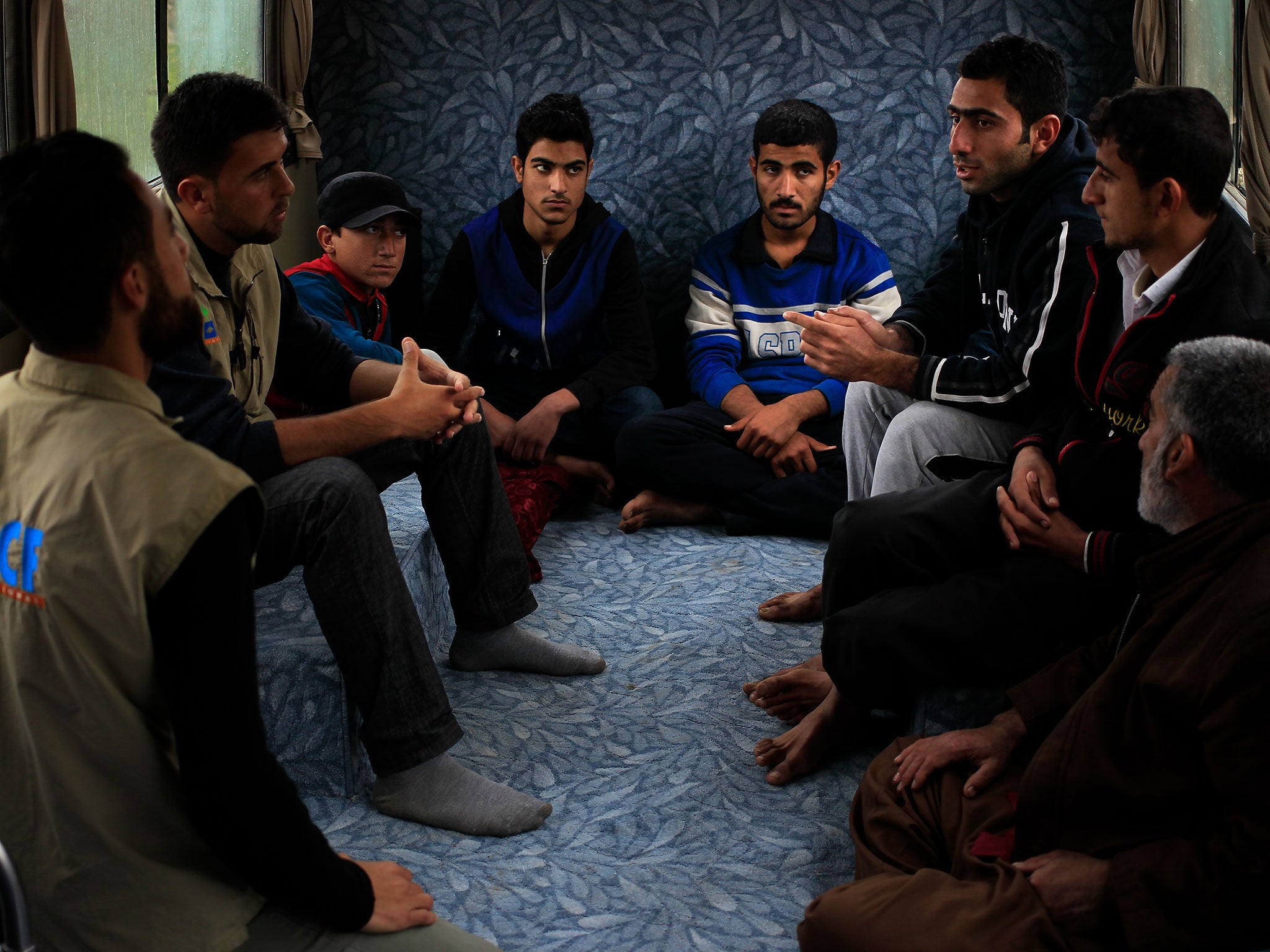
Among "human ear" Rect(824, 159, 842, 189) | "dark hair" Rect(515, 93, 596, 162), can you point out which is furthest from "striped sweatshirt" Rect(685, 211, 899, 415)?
"dark hair" Rect(515, 93, 596, 162)

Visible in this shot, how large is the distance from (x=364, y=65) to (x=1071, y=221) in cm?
288

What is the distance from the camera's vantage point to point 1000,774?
1629 millimetres

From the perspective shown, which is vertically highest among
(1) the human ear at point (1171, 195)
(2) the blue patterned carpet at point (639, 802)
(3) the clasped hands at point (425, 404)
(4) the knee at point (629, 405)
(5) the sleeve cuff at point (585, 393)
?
(1) the human ear at point (1171, 195)

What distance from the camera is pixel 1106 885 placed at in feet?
4.27

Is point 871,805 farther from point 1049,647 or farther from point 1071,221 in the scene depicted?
point 1071,221

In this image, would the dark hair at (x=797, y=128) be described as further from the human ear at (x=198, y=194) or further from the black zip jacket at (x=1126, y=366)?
the human ear at (x=198, y=194)

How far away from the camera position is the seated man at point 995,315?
2283 millimetres

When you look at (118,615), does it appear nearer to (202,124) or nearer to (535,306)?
(202,124)

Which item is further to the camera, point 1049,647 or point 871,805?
point 1049,647

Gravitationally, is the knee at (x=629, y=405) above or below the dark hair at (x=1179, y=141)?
below

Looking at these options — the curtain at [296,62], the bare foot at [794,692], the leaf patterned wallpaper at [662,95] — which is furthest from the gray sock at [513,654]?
Answer: the curtain at [296,62]

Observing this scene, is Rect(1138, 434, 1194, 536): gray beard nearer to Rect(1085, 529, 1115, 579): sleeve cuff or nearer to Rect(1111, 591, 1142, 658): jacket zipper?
Rect(1111, 591, 1142, 658): jacket zipper

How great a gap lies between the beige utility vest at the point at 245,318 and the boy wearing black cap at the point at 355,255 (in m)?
0.57

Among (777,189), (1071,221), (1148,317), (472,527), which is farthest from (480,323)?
(1148,317)
